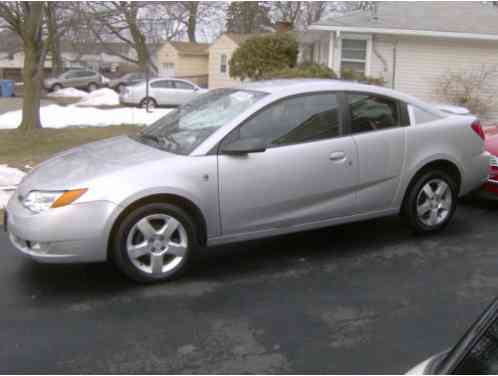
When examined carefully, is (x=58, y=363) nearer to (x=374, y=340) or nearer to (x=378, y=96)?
(x=374, y=340)

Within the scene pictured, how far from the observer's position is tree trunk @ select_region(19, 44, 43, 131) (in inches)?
567

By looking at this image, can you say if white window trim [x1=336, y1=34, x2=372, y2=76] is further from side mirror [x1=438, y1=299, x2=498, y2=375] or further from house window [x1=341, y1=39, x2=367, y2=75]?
side mirror [x1=438, y1=299, x2=498, y2=375]

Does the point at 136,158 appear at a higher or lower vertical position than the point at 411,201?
higher

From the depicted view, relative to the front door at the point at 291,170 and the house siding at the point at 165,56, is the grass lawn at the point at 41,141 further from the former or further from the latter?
the house siding at the point at 165,56

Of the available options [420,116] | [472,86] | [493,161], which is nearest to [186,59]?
[472,86]

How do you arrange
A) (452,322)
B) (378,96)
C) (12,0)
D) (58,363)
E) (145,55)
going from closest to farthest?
(58,363)
(452,322)
(378,96)
(12,0)
(145,55)

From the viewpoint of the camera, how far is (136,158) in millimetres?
4770

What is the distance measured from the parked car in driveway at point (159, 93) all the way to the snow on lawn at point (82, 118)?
343cm

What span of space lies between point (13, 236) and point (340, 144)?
113 inches

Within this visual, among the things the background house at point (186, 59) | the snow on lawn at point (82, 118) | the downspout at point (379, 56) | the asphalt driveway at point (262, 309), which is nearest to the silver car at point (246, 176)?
the asphalt driveway at point (262, 309)

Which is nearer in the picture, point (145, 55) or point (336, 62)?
point (336, 62)

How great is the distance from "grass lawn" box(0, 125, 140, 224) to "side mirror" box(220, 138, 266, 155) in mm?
5715

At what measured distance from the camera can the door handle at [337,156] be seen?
5191mm

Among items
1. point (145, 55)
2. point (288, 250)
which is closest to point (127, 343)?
point (288, 250)
